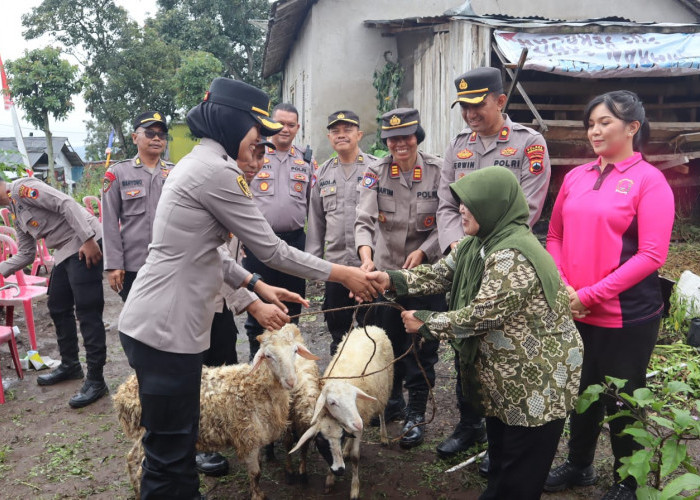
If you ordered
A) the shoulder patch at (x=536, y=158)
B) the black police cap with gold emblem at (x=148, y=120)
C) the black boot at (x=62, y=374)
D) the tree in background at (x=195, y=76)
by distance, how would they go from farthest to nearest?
the tree in background at (x=195, y=76) < the black boot at (x=62, y=374) < the black police cap with gold emblem at (x=148, y=120) < the shoulder patch at (x=536, y=158)

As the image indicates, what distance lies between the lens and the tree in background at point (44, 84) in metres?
23.5

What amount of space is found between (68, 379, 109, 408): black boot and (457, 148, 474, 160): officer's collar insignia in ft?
13.8

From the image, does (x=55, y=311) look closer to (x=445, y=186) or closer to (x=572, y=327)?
(x=445, y=186)

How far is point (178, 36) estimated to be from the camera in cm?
2914

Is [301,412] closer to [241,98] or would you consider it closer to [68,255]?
[241,98]

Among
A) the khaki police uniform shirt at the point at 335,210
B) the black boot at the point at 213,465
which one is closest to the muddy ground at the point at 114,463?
the black boot at the point at 213,465

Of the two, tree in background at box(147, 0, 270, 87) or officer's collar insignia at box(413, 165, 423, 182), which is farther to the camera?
tree in background at box(147, 0, 270, 87)

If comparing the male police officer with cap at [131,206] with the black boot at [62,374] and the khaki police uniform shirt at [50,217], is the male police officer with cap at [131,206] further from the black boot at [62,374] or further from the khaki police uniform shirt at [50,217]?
the black boot at [62,374]

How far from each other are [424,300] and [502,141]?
1393 mm

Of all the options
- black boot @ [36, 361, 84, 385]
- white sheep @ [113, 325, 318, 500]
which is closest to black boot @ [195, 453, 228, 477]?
white sheep @ [113, 325, 318, 500]

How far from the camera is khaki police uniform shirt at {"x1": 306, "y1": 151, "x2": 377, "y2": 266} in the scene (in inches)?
197

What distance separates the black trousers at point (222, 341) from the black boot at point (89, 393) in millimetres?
1715

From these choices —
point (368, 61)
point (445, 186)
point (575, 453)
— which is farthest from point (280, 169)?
point (368, 61)

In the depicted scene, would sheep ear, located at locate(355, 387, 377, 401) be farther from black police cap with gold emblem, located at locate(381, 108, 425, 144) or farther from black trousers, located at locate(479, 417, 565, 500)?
black police cap with gold emblem, located at locate(381, 108, 425, 144)
